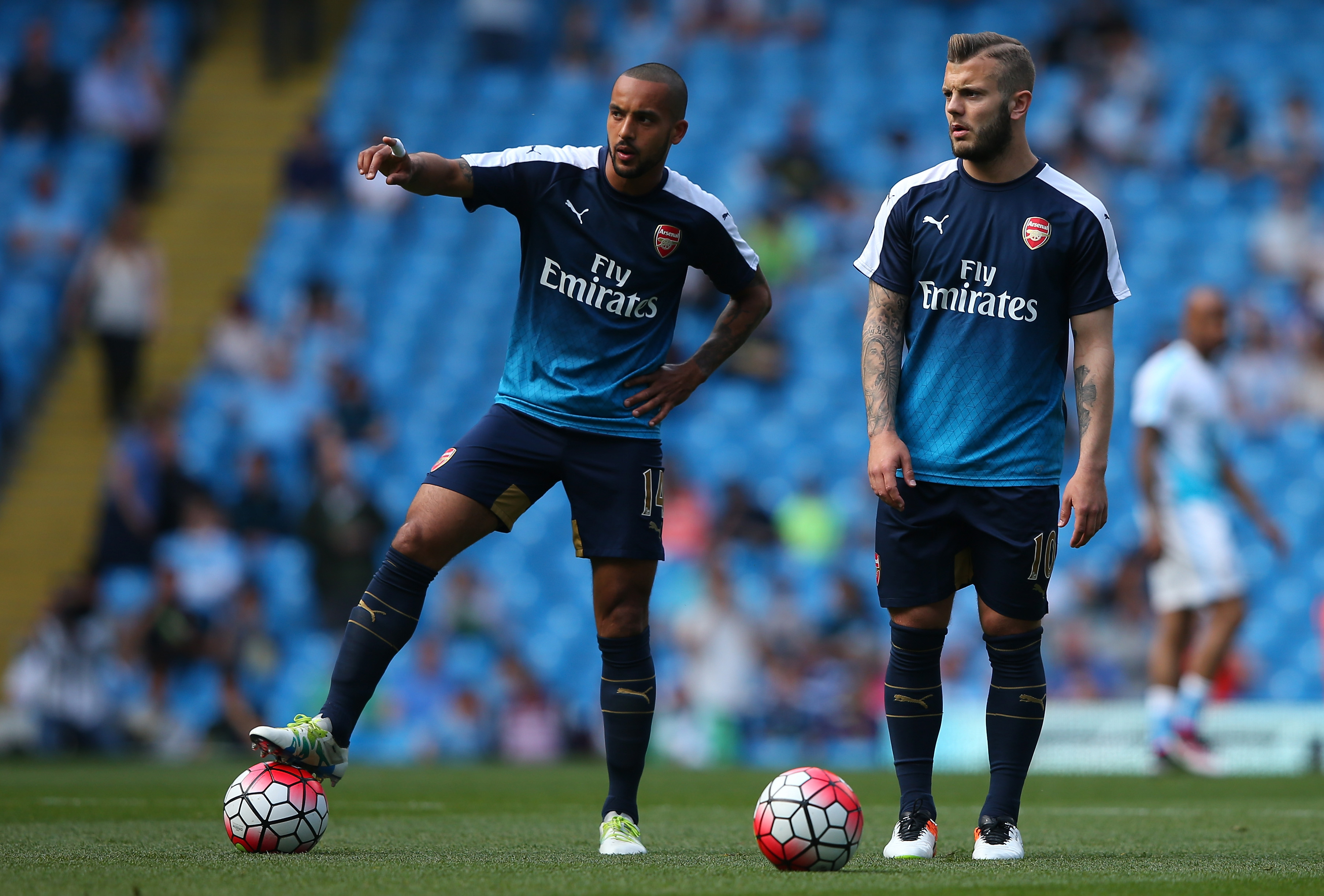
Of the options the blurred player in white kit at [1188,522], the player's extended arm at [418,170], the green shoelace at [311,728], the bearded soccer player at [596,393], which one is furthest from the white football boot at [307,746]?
the blurred player in white kit at [1188,522]

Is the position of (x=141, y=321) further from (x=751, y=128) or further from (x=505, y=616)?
(x=751, y=128)

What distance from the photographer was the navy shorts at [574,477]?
4906 mm

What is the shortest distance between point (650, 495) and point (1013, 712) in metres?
1.29

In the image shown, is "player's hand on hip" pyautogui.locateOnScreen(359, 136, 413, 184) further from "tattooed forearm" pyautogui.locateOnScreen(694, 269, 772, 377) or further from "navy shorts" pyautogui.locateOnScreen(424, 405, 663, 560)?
"tattooed forearm" pyautogui.locateOnScreen(694, 269, 772, 377)

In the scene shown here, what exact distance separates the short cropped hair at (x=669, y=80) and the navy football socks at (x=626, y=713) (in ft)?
5.39

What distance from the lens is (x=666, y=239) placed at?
16.5ft

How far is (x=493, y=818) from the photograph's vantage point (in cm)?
636

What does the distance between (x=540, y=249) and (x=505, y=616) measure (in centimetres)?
830

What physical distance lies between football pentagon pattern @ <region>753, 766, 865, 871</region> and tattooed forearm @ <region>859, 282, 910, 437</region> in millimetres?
1098

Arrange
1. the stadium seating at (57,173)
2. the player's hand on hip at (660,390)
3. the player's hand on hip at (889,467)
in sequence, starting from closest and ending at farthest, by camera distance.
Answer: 1. the player's hand on hip at (889,467)
2. the player's hand on hip at (660,390)
3. the stadium seating at (57,173)

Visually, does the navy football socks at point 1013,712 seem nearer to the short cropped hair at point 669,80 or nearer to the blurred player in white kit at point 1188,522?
the short cropped hair at point 669,80

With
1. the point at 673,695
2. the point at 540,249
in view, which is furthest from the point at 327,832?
the point at 673,695

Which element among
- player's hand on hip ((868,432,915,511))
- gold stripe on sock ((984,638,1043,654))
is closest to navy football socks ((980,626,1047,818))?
gold stripe on sock ((984,638,1043,654))

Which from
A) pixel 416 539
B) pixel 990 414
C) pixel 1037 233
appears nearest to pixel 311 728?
pixel 416 539
